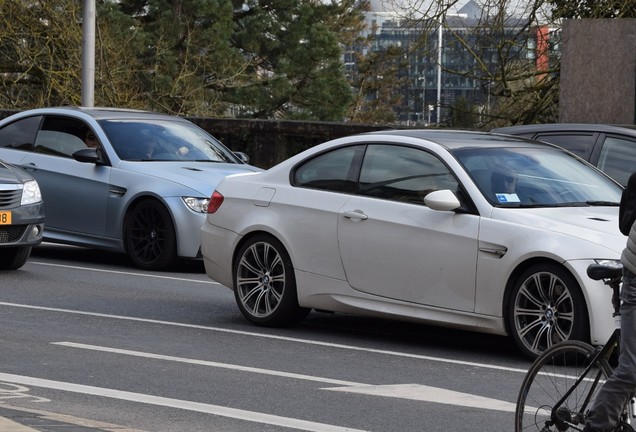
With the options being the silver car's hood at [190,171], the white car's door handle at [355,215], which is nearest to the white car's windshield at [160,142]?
the silver car's hood at [190,171]

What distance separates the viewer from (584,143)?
1291 cm

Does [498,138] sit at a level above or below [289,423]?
above

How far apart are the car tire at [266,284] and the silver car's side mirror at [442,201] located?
142 centimetres

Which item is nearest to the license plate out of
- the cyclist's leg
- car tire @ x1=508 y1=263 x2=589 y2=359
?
car tire @ x1=508 y1=263 x2=589 y2=359

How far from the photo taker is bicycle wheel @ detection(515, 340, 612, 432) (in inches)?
225

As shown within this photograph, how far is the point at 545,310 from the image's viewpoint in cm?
888

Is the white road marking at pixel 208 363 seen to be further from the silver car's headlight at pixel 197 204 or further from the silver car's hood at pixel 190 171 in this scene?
the silver car's hood at pixel 190 171

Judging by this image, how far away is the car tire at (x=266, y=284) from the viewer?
34.2 feet

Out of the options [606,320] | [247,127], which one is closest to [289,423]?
[606,320]

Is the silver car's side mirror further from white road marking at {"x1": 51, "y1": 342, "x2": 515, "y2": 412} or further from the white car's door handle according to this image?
white road marking at {"x1": 51, "y1": 342, "x2": 515, "y2": 412}

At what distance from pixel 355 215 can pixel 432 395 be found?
2162mm

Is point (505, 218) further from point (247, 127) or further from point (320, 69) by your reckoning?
point (320, 69)

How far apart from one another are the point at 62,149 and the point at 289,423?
9.19m

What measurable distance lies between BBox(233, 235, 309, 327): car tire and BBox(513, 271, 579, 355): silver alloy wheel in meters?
1.97
